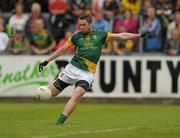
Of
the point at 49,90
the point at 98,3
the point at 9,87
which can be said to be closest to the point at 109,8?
the point at 98,3

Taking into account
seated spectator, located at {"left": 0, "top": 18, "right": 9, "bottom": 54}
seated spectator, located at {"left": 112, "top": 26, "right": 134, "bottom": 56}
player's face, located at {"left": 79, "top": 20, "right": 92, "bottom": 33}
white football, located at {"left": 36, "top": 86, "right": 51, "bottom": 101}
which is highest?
player's face, located at {"left": 79, "top": 20, "right": 92, "bottom": 33}

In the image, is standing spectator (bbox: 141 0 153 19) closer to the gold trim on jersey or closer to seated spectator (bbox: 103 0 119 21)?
seated spectator (bbox: 103 0 119 21)

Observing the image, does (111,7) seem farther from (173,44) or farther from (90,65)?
(90,65)

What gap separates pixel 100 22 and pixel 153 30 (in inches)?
68.0

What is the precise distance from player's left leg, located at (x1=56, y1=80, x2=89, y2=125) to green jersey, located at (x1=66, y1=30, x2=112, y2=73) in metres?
0.44

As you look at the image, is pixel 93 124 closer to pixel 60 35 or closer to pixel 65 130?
pixel 65 130

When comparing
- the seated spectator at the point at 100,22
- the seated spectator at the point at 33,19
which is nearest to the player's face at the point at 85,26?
the seated spectator at the point at 100,22

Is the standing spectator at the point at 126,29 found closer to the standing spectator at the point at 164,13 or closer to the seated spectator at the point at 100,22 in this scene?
the seated spectator at the point at 100,22

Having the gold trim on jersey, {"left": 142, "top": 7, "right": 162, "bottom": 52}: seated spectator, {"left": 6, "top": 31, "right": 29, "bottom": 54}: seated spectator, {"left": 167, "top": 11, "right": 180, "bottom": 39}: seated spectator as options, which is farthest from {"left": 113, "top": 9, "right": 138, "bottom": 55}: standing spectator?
the gold trim on jersey

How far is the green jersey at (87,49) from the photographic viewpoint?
14.7 m

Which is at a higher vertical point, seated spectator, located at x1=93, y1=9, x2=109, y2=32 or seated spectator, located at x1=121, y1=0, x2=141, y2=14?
seated spectator, located at x1=121, y1=0, x2=141, y2=14

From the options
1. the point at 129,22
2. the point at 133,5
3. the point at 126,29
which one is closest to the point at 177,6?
the point at 133,5

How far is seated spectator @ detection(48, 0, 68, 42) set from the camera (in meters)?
23.5

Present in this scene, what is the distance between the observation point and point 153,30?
22.4 m
